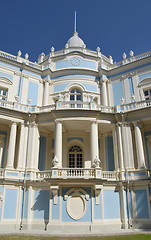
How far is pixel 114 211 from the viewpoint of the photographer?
15500mm

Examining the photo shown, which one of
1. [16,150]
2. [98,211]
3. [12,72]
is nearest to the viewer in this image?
[98,211]

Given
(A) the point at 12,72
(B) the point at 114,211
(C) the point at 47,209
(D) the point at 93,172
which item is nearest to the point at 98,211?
(B) the point at 114,211

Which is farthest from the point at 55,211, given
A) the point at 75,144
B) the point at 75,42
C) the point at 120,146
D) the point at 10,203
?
the point at 75,42

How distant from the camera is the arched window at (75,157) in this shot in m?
19.4

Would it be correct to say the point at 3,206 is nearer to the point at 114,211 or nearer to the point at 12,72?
the point at 114,211

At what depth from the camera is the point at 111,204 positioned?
51.1 ft

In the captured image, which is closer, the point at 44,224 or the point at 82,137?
the point at 44,224

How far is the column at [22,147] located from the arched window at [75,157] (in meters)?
4.34

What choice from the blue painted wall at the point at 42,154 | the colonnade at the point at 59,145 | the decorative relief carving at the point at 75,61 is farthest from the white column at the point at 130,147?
the decorative relief carving at the point at 75,61

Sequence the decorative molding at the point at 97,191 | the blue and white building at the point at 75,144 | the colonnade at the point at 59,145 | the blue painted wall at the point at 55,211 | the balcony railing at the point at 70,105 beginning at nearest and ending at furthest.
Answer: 1. the blue painted wall at the point at 55,211
2. the decorative molding at the point at 97,191
3. the blue and white building at the point at 75,144
4. the colonnade at the point at 59,145
5. the balcony railing at the point at 70,105

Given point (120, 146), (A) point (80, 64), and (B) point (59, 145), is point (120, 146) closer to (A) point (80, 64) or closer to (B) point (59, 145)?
(B) point (59, 145)

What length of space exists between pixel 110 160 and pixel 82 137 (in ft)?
10.8

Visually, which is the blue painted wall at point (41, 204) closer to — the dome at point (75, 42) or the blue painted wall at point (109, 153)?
the blue painted wall at point (109, 153)

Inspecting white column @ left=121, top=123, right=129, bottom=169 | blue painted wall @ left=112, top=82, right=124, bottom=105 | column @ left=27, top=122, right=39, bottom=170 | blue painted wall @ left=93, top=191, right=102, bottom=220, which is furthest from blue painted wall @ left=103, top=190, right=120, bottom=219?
blue painted wall @ left=112, top=82, right=124, bottom=105
